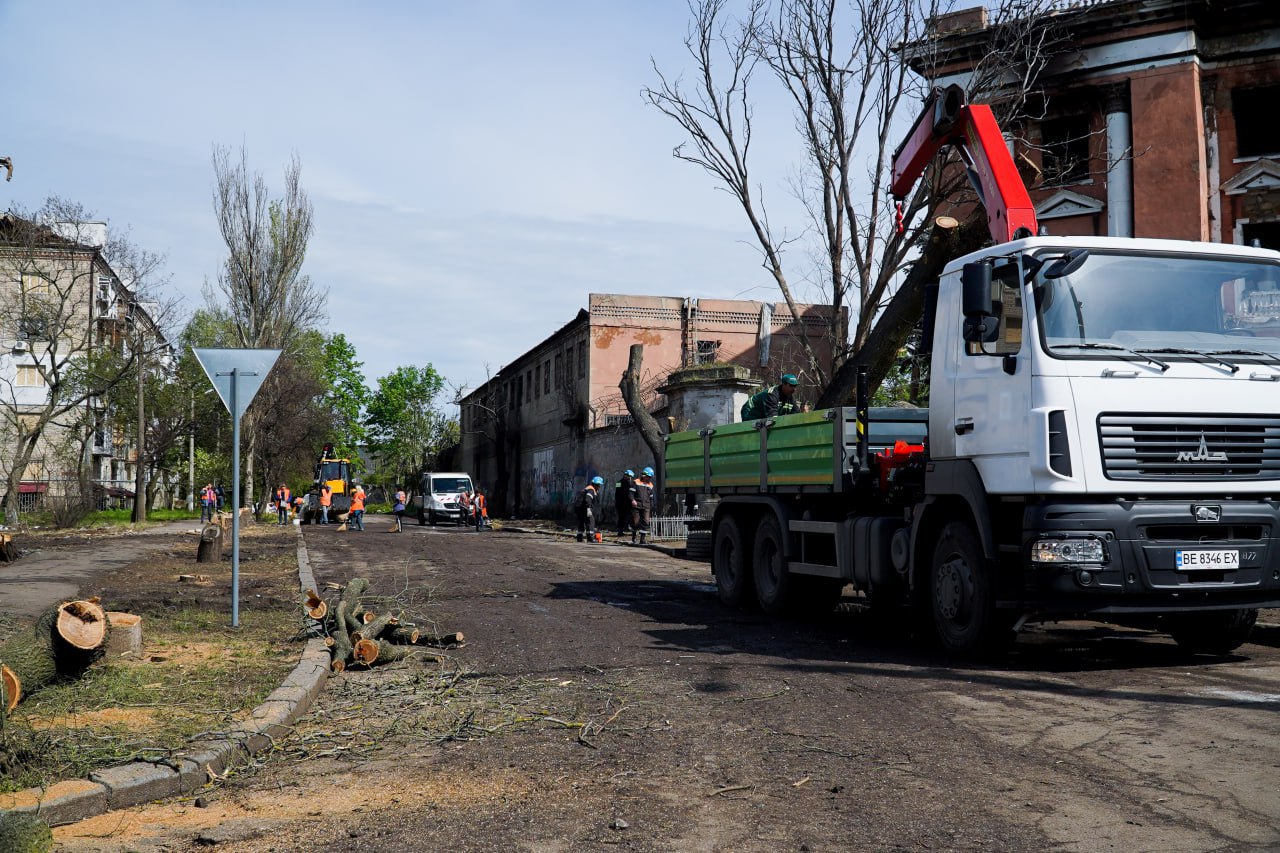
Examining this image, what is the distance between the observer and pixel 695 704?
6.79 metres

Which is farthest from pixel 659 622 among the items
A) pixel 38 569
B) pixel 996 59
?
pixel 996 59

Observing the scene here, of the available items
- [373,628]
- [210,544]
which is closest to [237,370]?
[373,628]

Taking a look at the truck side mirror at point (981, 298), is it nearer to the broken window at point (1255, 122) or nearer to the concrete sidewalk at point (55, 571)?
the concrete sidewalk at point (55, 571)

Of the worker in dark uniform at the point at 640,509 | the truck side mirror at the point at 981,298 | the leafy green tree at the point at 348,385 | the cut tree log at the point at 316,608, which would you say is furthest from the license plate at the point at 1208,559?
the leafy green tree at the point at 348,385

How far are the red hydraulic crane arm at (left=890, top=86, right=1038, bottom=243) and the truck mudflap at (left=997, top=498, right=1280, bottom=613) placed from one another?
8.96ft

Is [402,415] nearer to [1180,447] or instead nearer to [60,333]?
[60,333]

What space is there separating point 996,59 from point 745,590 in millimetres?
13856

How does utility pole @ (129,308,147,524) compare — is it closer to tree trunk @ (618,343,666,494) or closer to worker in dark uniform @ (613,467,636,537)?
worker in dark uniform @ (613,467,636,537)

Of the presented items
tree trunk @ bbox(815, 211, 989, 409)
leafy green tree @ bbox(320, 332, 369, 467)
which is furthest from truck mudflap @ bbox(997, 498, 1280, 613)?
leafy green tree @ bbox(320, 332, 369, 467)

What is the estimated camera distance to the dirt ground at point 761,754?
170 inches

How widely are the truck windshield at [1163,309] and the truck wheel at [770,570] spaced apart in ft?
13.9

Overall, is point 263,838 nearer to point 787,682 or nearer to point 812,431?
point 787,682

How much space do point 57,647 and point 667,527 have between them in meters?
23.0

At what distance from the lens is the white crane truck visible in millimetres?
7348
